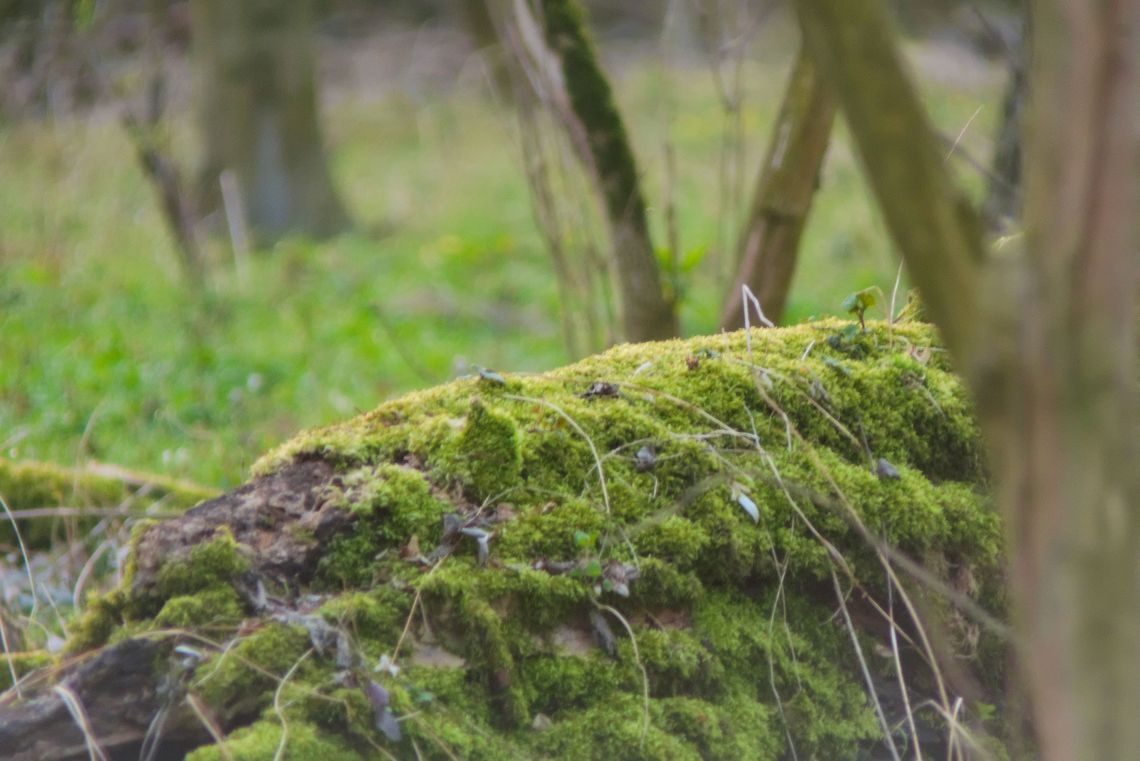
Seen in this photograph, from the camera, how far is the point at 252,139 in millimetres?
10258

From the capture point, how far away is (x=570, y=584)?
1.94 metres

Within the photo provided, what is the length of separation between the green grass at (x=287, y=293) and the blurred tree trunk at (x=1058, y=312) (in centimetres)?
209

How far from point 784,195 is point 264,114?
7.61 m

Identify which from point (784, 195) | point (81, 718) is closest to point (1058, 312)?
point (81, 718)

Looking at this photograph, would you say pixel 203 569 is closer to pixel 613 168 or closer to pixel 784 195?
pixel 613 168

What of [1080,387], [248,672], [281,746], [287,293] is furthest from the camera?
[287,293]

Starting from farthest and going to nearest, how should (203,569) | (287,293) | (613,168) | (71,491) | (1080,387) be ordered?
(287,293) < (613,168) < (71,491) < (203,569) < (1080,387)

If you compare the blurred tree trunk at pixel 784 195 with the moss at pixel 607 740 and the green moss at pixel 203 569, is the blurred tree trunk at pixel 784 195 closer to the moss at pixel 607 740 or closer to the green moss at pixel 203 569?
the moss at pixel 607 740

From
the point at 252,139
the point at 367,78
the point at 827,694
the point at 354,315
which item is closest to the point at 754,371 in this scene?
the point at 827,694

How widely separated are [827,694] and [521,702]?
23.6 inches

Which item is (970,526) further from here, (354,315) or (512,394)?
(354,315)

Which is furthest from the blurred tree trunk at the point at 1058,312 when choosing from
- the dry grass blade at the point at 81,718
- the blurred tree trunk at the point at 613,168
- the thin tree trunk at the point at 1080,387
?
Answer: the blurred tree trunk at the point at 613,168

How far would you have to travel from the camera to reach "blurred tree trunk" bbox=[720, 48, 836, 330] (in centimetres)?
364

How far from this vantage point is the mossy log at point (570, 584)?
69.1 inches
